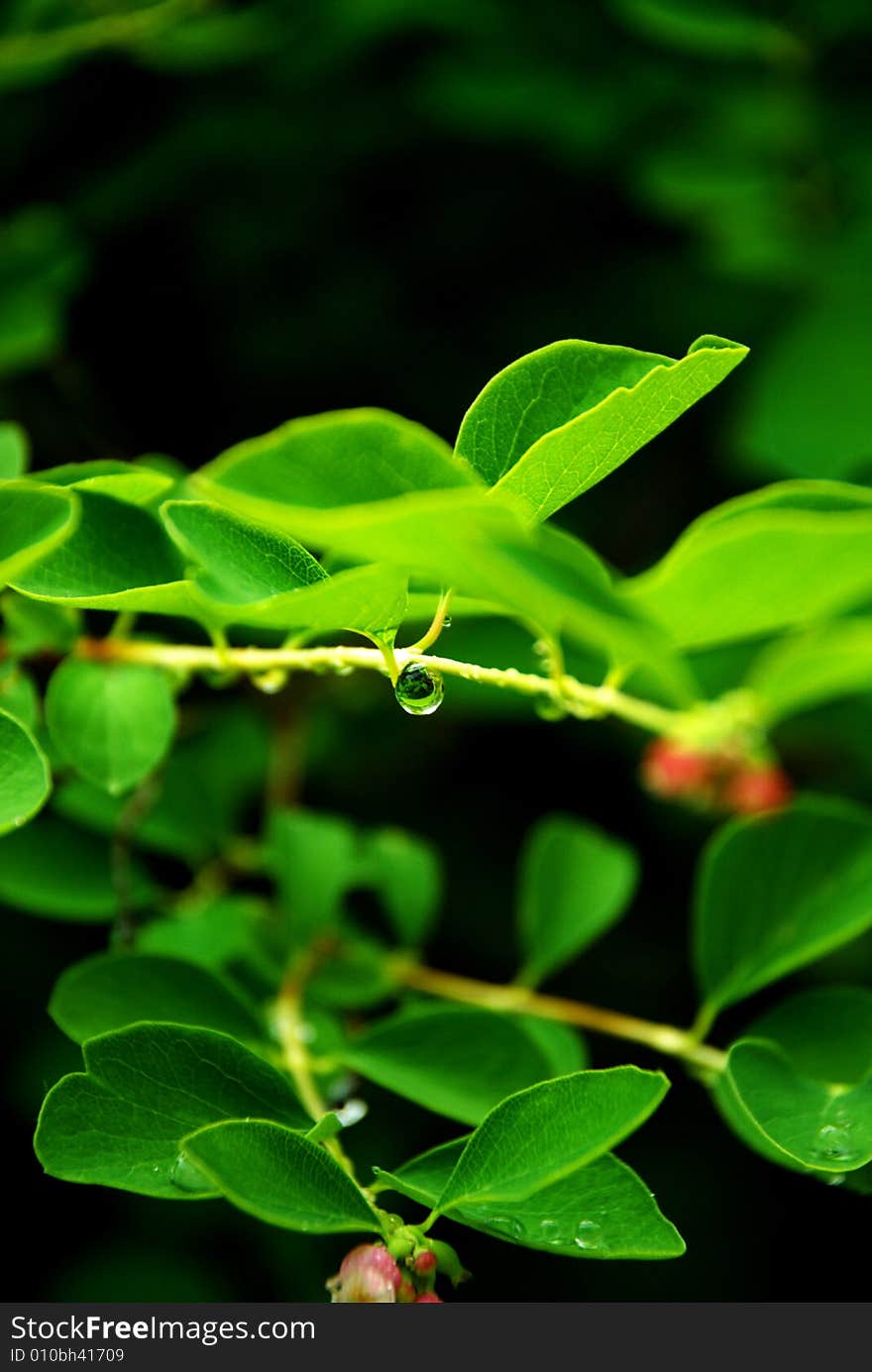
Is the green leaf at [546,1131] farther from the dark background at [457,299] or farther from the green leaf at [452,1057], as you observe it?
the dark background at [457,299]

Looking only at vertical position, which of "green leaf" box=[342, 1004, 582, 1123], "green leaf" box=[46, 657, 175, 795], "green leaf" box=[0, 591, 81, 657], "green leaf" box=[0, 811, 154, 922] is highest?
"green leaf" box=[0, 591, 81, 657]

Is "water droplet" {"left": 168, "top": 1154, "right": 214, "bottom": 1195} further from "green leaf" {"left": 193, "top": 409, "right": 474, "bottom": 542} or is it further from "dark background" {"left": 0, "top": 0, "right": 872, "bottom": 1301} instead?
"dark background" {"left": 0, "top": 0, "right": 872, "bottom": 1301}

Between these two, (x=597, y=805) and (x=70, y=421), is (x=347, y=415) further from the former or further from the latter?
(x=597, y=805)

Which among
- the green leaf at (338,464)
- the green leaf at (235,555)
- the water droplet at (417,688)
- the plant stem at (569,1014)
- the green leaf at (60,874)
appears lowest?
the plant stem at (569,1014)

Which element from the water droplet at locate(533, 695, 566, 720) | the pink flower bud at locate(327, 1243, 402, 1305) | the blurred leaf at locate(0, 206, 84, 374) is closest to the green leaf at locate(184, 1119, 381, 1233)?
the pink flower bud at locate(327, 1243, 402, 1305)

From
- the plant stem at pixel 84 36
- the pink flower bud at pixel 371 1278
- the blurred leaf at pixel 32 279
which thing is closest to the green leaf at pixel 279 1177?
the pink flower bud at pixel 371 1278
